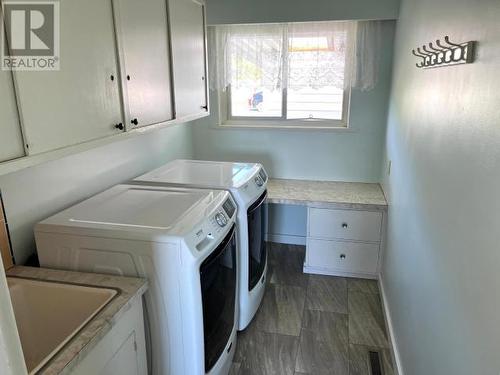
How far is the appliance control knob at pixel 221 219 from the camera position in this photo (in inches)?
70.1

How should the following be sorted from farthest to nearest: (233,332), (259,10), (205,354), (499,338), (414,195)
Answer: (259,10), (233,332), (414,195), (205,354), (499,338)

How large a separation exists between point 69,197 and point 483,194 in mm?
1847

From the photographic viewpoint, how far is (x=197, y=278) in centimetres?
153

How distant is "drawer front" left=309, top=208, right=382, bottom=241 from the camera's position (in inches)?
116

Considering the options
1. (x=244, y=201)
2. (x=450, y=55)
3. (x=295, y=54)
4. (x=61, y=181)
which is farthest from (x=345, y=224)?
(x=61, y=181)

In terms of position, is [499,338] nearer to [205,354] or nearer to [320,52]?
[205,354]

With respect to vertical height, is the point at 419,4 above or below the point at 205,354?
above

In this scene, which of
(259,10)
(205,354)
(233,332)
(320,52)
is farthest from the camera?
(320,52)

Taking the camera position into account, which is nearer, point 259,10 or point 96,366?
point 96,366

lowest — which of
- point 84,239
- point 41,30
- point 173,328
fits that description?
point 173,328

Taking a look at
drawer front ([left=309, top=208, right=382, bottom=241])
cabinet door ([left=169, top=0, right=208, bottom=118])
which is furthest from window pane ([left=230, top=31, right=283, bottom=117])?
drawer front ([left=309, top=208, right=382, bottom=241])

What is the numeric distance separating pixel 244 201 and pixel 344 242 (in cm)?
125

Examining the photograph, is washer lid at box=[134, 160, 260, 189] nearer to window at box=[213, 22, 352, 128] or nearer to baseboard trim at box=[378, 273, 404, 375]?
window at box=[213, 22, 352, 128]

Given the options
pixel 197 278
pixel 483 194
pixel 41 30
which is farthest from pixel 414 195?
pixel 41 30
